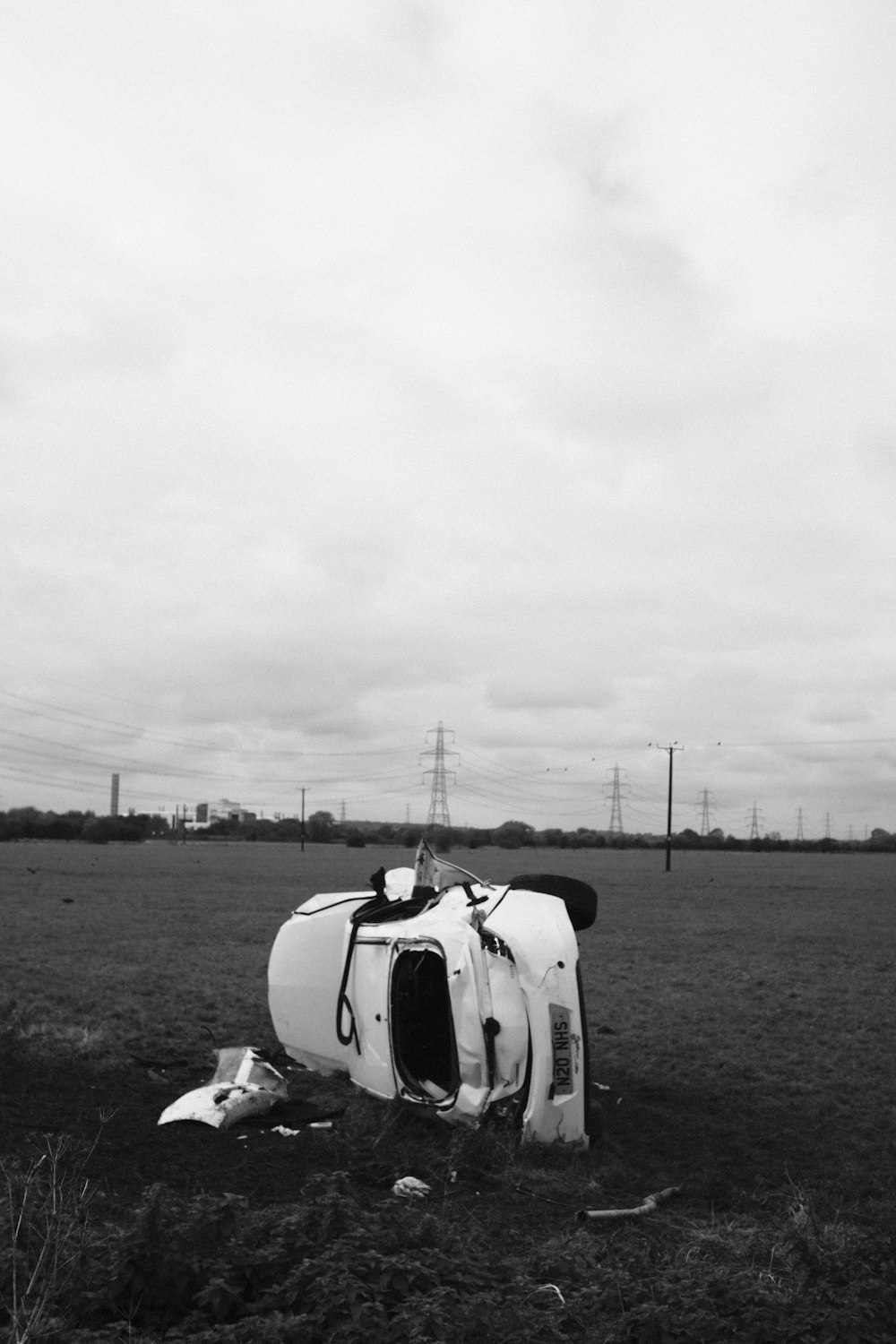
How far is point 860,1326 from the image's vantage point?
4285 millimetres

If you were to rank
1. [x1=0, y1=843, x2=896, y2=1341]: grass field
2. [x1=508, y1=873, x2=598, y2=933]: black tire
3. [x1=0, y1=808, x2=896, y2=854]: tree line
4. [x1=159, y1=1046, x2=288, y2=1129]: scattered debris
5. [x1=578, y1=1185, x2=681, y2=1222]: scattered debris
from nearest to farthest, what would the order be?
[x1=0, y1=843, x2=896, y2=1341]: grass field
[x1=578, y1=1185, x2=681, y2=1222]: scattered debris
[x1=159, y1=1046, x2=288, y2=1129]: scattered debris
[x1=508, y1=873, x2=598, y2=933]: black tire
[x1=0, y1=808, x2=896, y2=854]: tree line

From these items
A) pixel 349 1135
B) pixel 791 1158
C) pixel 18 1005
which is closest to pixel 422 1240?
pixel 349 1135

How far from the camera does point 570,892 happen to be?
32.1 ft

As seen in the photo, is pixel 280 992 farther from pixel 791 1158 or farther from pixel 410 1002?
pixel 791 1158

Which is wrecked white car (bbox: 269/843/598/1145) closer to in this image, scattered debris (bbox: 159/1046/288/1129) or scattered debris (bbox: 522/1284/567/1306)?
scattered debris (bbox: 159/1046/288/1129)

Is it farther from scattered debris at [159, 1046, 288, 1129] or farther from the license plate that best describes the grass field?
the license plate

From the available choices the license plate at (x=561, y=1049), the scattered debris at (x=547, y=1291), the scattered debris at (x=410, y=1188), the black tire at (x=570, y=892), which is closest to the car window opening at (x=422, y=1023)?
the license plate at (x=561, y=1049)

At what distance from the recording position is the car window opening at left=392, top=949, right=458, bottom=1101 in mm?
8914

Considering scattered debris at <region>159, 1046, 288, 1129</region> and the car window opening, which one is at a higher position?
the car window opening

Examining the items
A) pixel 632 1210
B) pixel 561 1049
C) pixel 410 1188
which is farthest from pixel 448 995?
pixel 632 1210

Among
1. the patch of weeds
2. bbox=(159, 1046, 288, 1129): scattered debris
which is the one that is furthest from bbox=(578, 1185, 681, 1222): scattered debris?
bbox=(159, 1046, 288, 1129): scattered debris

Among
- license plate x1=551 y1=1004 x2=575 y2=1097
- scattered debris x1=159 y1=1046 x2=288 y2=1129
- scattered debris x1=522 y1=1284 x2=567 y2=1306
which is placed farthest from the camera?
scattered debris x1=159 y1=1046 x2=288 y2=1129

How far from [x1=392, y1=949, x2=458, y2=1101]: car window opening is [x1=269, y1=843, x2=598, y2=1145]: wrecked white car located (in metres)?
0.01

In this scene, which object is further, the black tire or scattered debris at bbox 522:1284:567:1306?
the black tire
